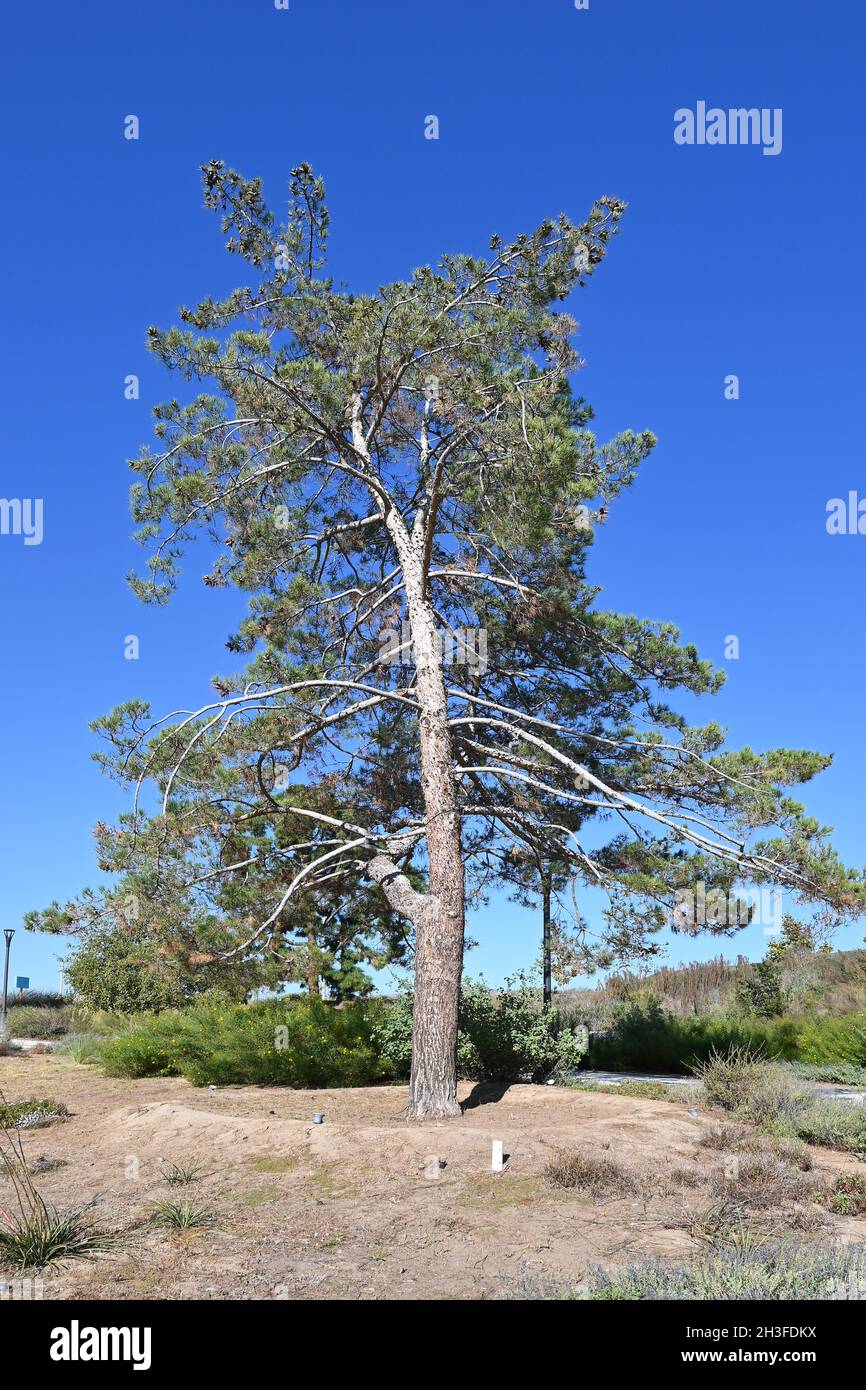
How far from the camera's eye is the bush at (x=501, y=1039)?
14.0 m

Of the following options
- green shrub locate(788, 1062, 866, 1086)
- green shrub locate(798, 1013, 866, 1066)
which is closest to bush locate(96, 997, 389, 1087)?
green shrub locate(788, 1062, 866, 1086)

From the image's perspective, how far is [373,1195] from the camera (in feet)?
26.0

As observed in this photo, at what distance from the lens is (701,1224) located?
6734 millimetres

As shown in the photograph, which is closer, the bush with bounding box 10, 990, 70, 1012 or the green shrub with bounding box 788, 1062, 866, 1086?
the green shrub with bounding box 788, 1062, 866, 1086

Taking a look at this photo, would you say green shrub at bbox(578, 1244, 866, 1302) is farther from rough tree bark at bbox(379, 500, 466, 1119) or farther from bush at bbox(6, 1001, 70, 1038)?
bush at bbox(6, 1001, 70, 1038)

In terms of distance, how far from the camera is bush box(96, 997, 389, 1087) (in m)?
14.7

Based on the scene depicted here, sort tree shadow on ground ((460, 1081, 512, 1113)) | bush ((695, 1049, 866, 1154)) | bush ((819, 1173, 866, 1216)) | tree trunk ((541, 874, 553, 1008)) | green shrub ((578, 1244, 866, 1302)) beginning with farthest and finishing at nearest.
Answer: tree trunk ((541, 874, 553, 1008)), tree shadow on ground ((460, 1081, 512, 1113)), bush ((695, 1049, 866, 1154)), bush ((819, 1173, 866, 1216)), green shrub ((578, 1244, 866, 1302))

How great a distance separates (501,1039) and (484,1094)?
1.43 m

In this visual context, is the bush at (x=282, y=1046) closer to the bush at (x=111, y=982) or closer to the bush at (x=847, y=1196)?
the bush at (x=111, y=982)

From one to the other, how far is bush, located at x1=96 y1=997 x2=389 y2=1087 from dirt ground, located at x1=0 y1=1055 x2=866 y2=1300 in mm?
1956

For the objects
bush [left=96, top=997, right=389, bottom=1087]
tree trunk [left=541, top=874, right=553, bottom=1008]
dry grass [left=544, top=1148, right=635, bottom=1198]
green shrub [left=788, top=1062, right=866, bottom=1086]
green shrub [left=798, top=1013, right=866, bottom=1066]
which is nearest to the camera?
dry grass [left=544, top=1148, right=635, bottom=1198]

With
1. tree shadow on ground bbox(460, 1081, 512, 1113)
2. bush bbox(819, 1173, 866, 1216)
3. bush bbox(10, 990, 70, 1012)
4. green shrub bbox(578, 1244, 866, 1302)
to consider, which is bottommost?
bush bbox(10, 990, 70, 1012)

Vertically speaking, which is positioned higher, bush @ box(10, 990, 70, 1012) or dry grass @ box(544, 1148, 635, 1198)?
dry grass @ box(544, 1148, 635, 1198)

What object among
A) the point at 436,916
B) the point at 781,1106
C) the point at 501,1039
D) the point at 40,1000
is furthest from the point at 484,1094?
the point at 40,1000
